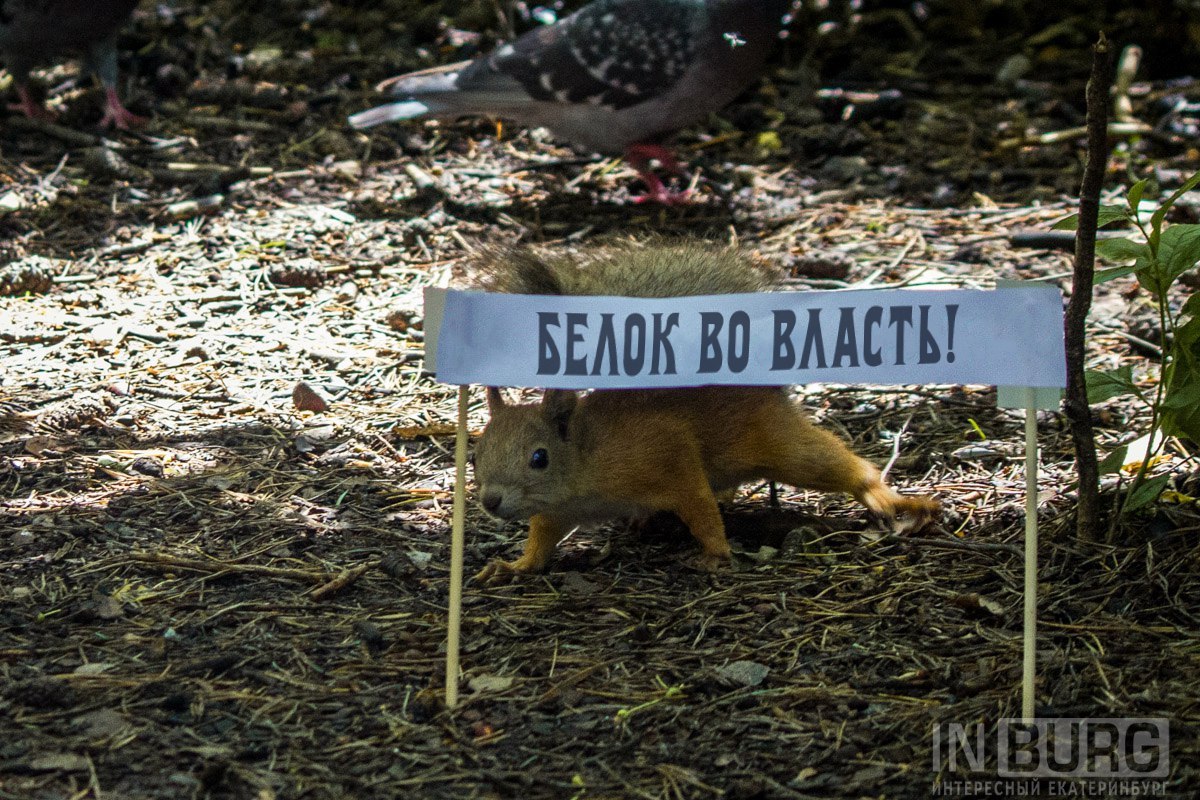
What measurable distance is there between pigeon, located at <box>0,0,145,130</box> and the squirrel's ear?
4.87m

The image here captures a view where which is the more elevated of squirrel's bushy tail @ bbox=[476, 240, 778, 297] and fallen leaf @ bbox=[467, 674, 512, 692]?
squirrel's bushy tail @ bbox=[476, 240, 778, 297]

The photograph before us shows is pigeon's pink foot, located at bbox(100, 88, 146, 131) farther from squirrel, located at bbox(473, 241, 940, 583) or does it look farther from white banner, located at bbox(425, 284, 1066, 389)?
white banner, located at bbox(425, 284, 1066, 389)

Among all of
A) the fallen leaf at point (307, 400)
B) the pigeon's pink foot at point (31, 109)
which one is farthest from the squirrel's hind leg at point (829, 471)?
the pigeon's pink foot at point (31, 109)

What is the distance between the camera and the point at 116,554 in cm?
338

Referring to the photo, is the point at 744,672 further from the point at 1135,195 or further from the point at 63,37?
the point at 63,37

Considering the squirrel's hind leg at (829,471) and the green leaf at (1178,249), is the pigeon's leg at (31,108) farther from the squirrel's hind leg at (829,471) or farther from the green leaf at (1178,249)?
the green leaf at (1178,249)

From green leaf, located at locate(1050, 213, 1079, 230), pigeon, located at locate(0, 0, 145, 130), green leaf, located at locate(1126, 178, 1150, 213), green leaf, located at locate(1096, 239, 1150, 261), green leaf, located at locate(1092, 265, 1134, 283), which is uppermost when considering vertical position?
pigeon, located at locate(0, 0, 145, 130)

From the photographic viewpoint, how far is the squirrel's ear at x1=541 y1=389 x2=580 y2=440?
3305 mm

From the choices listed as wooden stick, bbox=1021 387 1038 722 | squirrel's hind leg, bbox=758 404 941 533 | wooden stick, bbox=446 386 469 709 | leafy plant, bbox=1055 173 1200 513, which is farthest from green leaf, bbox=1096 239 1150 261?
wooden stick, bbox=446 386 469 709

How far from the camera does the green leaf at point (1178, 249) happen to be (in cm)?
305

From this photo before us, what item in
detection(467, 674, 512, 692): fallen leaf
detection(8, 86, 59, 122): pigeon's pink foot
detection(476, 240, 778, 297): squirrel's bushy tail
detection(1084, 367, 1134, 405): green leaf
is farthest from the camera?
detection(8, 86, 59, 122): pigeon's pink foot

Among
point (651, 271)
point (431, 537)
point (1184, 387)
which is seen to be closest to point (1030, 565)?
point (1184, 387)

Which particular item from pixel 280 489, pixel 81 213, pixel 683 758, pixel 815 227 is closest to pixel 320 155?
pixel 81 213

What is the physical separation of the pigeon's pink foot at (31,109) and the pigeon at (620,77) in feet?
6.32
